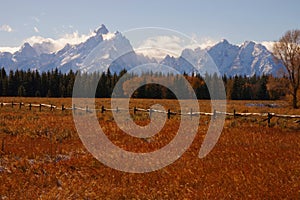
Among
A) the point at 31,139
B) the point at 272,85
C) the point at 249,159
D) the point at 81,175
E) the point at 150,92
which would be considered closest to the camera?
the point at 81,175

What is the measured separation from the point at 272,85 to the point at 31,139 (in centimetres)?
3868

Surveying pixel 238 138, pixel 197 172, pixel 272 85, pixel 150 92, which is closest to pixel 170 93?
pixel 150 92

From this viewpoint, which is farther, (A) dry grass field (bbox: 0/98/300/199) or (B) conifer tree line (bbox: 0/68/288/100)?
(B) conifer tree line (bbox: 0/68/288/100)

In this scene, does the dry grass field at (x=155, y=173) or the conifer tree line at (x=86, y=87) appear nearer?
the dry grass field at (x=155, y=173)

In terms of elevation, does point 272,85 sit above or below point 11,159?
above

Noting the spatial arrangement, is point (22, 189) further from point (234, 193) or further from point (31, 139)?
point (31, 139)

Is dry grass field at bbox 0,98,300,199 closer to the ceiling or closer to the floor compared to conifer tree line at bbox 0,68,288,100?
closer to the floor

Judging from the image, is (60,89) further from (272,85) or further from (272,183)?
(272,183)

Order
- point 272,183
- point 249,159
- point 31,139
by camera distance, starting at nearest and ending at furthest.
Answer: point 272,183
point 249,159
point 31,139

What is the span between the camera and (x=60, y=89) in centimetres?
11456

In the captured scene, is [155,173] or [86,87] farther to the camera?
[86,87]

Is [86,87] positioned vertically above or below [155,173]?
above

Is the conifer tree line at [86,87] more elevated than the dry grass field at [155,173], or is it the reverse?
the conifer tree line at [86,87]

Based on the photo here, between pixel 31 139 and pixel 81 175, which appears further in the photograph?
pixel 31 139
